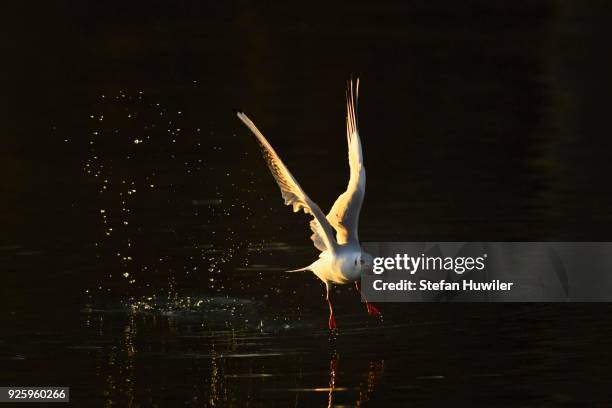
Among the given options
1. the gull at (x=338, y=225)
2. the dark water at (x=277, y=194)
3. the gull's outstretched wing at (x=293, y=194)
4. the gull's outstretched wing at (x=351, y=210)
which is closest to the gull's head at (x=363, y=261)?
the gull at (x=338, y=225)

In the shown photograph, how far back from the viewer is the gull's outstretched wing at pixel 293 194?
12581 mm

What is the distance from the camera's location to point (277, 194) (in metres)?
19.1

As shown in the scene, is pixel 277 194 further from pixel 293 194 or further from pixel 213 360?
pixel 213 360

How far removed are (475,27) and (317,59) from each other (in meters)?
5.08

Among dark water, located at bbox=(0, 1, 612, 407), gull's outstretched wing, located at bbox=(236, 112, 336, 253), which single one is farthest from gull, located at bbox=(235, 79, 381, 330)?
dark water, located at bbox=(0, 1, 612, 407)

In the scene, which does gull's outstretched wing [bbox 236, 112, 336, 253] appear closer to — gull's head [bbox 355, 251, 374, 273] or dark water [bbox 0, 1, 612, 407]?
gull's head [bbox 355, 251, 374, 273]

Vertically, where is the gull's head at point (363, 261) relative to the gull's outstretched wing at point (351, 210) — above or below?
below

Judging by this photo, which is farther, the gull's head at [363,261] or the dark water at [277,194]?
the gull's head at [363,261]

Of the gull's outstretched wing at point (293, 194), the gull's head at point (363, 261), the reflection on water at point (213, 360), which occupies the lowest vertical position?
Result: the reflection on water at point (213, 360)

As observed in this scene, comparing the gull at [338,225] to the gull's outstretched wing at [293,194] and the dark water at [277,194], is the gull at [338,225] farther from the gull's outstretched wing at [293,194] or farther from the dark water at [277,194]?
the dark water at [277,194]

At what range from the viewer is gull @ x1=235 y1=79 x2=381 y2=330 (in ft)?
42.2

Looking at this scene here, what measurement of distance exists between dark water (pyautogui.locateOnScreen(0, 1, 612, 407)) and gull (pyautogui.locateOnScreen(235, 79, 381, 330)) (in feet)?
1.56

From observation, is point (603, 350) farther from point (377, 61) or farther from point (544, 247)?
point (377, 61)

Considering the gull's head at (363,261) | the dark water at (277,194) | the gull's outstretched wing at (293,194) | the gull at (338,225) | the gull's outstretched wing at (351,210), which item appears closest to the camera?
the dark water at (277,194)
